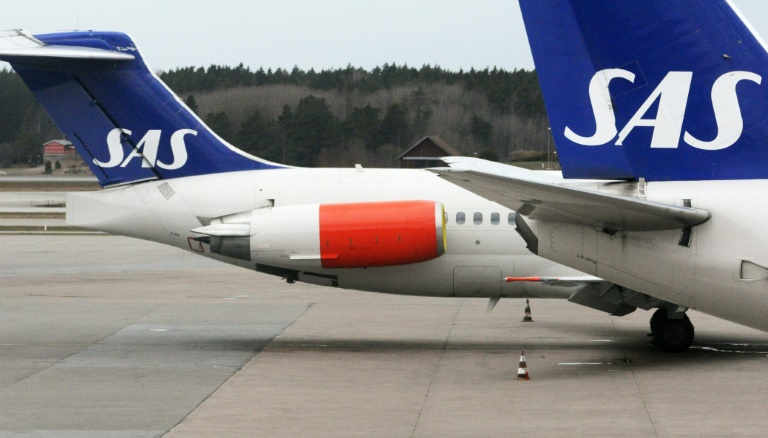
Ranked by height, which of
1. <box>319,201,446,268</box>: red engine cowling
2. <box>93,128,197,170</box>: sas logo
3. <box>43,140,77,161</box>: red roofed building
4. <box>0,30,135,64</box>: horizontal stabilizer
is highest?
<box>0,30,135,64</box>: horizontal stabilizer

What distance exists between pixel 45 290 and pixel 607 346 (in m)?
16.1

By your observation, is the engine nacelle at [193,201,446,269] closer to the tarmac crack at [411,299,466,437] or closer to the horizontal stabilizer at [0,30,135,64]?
the tarmac crack at [411,299,466,437]

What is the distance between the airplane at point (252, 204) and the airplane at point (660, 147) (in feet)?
26.8

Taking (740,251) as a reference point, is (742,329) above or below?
below

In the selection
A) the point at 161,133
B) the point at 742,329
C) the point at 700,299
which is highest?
the point at 161,133

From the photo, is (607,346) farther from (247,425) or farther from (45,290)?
(45,290)

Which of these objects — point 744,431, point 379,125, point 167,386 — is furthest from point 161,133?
point 379,125

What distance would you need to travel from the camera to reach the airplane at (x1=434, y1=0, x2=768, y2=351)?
36.0ft

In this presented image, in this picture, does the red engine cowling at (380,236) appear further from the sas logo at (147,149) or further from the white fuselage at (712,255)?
the white fuselage at (712,255)

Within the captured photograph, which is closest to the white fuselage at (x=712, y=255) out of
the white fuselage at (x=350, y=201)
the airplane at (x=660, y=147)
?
the airplane at (x=660, y=147)

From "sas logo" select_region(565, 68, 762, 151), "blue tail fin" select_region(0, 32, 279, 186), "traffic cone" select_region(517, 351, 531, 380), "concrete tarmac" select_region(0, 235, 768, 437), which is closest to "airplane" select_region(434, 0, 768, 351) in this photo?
"sas logo" select_region(565, 68, 762, 151)

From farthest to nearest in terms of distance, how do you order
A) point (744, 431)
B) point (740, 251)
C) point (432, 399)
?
point (432, 399)
point (744, 431)
point (740, 251)

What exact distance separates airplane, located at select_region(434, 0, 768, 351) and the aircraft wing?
2 cm

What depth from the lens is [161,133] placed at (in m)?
21.8
